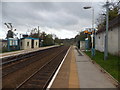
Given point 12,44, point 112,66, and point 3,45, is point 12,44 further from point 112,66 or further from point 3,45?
point 112,66

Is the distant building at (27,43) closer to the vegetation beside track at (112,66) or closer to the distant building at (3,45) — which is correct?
the distant building at (3,45)

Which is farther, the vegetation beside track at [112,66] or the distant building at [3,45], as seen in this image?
the distant building at [3,45]

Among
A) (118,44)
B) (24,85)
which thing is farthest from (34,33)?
(24,85)

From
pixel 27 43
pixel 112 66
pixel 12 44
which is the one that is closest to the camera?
pixel 112 66

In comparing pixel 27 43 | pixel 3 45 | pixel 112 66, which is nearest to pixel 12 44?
pixel 3 45

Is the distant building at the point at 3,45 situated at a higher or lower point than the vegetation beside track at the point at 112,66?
higher

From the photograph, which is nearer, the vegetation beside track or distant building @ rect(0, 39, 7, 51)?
the vegetation beside track

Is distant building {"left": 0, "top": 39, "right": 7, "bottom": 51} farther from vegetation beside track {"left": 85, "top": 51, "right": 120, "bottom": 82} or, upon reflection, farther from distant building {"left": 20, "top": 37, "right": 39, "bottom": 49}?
vegetation beside track {"left": 85, "top": 51, "right": 120, "bottom": 82}

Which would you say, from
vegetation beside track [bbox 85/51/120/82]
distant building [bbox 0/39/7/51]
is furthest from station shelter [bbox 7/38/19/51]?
vegetation beside track [bbox 85/51/120/82]

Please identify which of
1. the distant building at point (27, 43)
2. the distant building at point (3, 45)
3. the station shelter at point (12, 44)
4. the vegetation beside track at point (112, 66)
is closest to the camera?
the vegetation beside track at point (112, 66)

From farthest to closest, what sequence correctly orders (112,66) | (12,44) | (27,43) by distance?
(27,43) < (12,44) < (112,66)

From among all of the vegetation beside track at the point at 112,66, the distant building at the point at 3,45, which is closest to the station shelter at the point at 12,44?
the distant building at the point at 3,45

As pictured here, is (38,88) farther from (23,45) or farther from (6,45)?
(23,45)

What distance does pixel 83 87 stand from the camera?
20.5 feet
